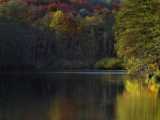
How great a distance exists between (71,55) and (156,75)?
63621mm

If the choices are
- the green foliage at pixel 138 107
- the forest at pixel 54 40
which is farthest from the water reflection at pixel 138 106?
the forest at pixel 54 40

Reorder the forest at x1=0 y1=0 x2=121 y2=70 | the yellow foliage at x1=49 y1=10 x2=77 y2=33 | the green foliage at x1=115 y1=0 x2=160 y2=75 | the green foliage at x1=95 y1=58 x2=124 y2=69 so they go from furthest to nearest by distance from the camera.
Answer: the yellow foliage at x1=49 y1=10 x2=77 y2=33 < the green foliage at x1=95 y1=58 x2=124 y2=69 < the forest at x1=0 y1=0 x2=121 y2=70 < the green foliage at x1=115 y1=0 x2=160 y2=75

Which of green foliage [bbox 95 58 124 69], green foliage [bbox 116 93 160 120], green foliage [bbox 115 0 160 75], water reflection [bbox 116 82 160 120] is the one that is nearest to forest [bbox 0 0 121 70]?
green foliage [bbox 95 58 124 69]

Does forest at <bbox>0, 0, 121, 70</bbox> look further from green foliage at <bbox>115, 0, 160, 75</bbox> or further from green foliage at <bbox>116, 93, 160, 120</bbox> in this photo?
green foliage at <bbox>116, 93, 160, 120</bbox>

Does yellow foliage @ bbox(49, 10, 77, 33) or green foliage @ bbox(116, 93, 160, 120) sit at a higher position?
yellow foliage @ bbox(49, 10, 77, 33)

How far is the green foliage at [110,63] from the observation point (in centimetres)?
9944

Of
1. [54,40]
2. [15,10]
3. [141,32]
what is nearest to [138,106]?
[141,32]

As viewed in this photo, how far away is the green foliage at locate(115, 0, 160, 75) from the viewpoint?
50.9 metres

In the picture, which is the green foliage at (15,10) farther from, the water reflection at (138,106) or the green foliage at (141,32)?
the water reflection at (138,106)

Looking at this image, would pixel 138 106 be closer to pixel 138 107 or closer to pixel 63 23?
pixel 138 107

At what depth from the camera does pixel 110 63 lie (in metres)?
102

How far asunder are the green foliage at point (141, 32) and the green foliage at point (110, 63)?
132ft

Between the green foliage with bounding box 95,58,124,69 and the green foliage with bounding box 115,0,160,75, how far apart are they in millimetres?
40203

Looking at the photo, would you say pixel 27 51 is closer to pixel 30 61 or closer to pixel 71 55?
pixel 30 61
